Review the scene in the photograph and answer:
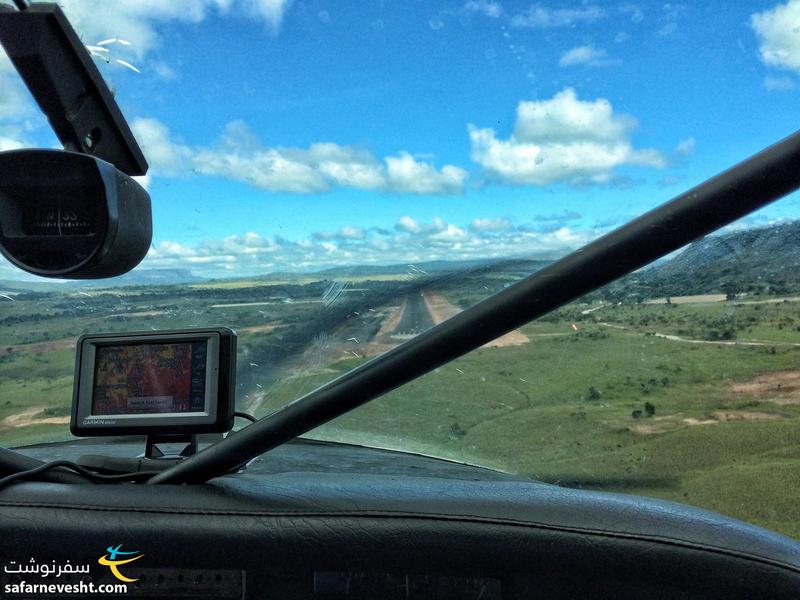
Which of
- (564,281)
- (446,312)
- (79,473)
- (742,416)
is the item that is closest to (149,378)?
(79,473)

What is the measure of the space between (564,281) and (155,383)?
4.71ft

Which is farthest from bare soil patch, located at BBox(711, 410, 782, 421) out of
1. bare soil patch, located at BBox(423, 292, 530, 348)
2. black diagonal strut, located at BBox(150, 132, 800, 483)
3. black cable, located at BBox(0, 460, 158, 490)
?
black cable, located at BBox(0, 460, 158, 490)

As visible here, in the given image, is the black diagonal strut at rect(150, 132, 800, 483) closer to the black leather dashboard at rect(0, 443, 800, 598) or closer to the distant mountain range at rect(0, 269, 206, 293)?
the black leather dashboard at rect(0, 443, 800, 598)

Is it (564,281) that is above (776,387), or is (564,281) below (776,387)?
above

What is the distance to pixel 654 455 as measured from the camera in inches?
114

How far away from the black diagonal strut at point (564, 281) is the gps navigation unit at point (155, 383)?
1.03ft

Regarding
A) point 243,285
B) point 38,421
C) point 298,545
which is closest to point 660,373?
point 298,545

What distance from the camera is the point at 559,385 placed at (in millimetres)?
3115

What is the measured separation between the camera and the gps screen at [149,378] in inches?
96.6

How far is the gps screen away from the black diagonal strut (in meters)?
0.38

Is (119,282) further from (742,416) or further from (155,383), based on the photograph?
(742,416)

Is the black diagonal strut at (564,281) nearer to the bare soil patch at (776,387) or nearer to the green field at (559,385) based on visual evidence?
the green field at (559,385)

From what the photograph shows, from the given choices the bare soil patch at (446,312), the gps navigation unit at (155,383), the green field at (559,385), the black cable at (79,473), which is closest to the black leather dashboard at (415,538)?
the black cable at (79,473)

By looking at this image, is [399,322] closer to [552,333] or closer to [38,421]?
[552,333]
